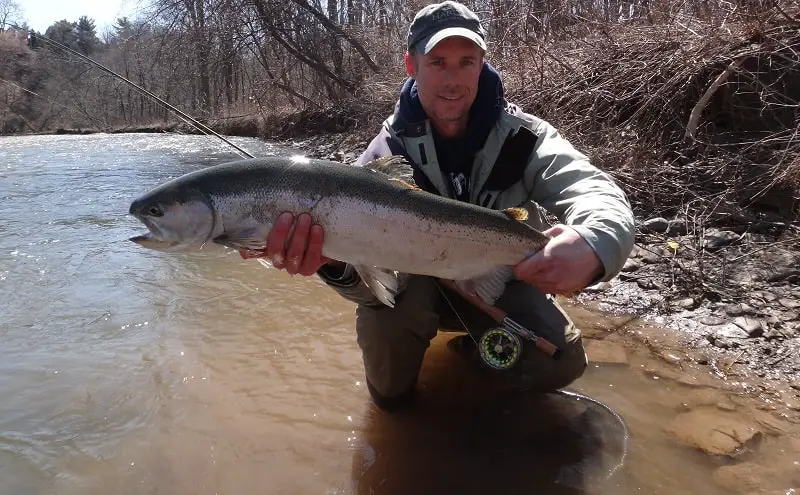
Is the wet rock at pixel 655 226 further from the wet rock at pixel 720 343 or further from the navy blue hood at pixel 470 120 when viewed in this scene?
the navy blue hood at pixel 470 120

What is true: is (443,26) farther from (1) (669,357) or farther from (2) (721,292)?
(2) (721,292)

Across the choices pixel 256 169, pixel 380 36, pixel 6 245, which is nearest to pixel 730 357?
pixel 256 169

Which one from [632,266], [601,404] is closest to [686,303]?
[632,266]

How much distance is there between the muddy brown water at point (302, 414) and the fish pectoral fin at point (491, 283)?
0.79m

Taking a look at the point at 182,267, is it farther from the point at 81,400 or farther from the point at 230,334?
the point at 81,400

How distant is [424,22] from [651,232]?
9.97ft

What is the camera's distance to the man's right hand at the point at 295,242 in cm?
230

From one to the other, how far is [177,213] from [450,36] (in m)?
1.60

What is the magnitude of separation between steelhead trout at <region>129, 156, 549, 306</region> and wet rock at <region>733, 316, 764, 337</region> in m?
2.09

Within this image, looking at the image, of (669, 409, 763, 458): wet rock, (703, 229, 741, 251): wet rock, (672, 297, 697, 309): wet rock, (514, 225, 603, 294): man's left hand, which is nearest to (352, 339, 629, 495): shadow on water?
(669, 409, 763, 458): wet rock

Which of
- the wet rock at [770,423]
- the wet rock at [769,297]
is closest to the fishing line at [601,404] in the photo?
the wet rock at [770,423]

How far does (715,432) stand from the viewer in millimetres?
2703

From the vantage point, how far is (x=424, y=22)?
118 inches

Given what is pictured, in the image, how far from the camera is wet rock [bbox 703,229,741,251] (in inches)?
175
